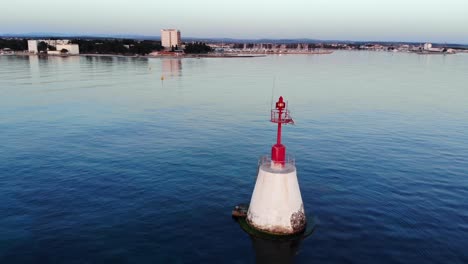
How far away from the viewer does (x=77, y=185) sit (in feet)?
129

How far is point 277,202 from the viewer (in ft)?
91.4

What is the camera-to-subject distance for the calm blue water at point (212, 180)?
28062 mm

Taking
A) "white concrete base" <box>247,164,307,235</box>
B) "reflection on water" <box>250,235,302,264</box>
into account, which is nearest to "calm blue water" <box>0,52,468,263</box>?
"reflection on water" <box>250,235,302,264</box>

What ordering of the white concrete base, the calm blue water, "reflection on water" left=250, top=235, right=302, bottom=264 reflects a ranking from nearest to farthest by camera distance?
"reflection on water" left=250, top=235, right=302, bottom=264 < the white concrete base < the calm blue water

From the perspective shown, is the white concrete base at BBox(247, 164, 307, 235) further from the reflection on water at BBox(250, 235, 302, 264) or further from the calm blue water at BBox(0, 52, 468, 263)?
the calm blue water at BBox(0, 52, 468, 263)

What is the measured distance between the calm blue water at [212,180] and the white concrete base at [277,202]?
1524 millimetres

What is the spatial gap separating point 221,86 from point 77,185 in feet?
279

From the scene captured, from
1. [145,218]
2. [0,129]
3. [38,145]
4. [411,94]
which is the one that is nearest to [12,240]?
[145,218]

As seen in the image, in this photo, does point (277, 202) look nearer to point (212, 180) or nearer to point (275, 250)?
point (275, 250)

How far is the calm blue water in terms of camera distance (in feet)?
92.1

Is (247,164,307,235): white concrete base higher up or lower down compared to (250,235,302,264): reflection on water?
higher up

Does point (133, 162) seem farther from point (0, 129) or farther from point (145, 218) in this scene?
point (0, 129)

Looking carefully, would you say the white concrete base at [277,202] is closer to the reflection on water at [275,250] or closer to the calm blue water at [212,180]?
the reflection on water at [275,250]

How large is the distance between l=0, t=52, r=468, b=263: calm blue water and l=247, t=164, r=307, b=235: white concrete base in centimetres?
152
